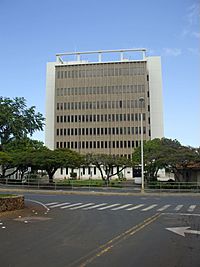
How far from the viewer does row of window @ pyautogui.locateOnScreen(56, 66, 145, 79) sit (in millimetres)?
98125

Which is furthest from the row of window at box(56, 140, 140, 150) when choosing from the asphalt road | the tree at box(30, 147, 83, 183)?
the asphalt road

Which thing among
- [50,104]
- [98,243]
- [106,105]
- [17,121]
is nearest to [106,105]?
[106,105]

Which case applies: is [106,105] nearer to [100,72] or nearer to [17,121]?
[100,72]

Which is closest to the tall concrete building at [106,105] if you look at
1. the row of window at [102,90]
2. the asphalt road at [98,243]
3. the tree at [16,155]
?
the row of window at [102,90]

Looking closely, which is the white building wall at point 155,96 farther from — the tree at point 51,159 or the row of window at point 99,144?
the tree at point 51,159

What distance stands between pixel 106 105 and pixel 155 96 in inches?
563

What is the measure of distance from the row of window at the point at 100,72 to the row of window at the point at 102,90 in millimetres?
3410

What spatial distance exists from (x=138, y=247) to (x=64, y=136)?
90.8m

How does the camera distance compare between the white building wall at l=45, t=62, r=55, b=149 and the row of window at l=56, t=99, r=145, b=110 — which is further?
the white building wall at l=45, t=62, r=55, b=149

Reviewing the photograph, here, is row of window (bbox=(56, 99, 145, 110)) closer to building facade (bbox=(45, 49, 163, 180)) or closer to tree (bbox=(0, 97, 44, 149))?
building facade (bbox=(45, 49, 163, 180))

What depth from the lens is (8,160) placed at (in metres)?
47.9

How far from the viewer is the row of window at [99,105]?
321 ft

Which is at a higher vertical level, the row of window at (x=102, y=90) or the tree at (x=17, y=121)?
the row of window at (x=102, y=90)

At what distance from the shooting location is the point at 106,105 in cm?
9906
